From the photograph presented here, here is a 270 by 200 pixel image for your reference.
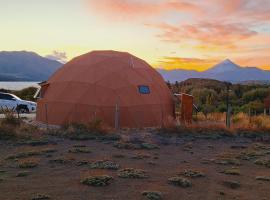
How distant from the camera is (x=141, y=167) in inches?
393

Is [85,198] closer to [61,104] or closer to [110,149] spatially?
[110,149]

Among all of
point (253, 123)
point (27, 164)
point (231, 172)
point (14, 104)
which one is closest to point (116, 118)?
point (253, 123)

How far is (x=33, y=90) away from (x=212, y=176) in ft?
112

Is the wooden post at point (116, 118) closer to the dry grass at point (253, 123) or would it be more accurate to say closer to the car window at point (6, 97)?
the dry grass at point (253, 123)

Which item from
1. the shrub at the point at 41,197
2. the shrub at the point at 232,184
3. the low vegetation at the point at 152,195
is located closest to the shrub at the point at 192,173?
the shrub at the point at 232,184

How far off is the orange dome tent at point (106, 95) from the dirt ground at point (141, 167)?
2848 millimetres

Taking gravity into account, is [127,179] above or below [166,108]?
below

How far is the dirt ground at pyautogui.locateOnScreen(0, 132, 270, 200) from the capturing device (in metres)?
7.72

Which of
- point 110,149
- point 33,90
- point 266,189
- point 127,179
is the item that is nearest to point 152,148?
point 110,149

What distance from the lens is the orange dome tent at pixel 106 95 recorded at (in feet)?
57.8

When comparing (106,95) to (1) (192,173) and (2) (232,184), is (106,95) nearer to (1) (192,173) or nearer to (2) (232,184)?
(1) (192,173)

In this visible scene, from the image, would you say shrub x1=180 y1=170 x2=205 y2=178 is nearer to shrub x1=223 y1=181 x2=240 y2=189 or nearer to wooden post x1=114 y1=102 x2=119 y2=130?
shrub x1=223 y1=181 x2=240 y2=189

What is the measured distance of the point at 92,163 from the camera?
1012 cm

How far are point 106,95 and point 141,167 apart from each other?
8.13 m
